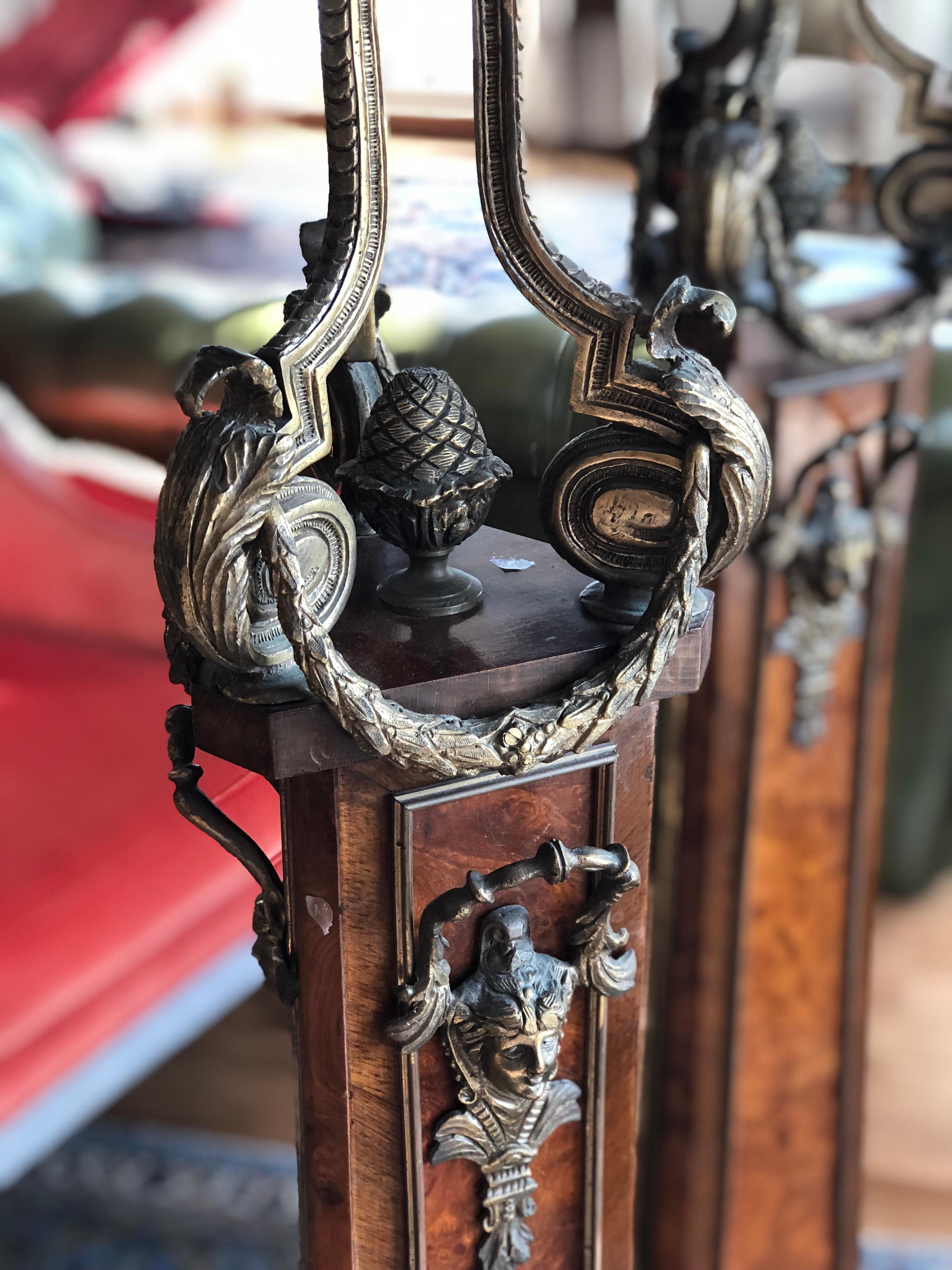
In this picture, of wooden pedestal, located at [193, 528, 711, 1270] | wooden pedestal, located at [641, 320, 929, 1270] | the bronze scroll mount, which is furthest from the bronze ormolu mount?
the bronze scroll mount

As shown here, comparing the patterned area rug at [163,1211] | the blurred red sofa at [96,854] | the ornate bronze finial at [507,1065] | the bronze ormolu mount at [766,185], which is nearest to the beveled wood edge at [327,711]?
the ornate bronze finial at [507,1065]

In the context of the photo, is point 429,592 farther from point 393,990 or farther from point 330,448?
point 393,990

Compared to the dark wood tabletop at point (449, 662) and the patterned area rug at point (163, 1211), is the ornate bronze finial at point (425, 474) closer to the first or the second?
the dark wood tabletop at point (449, 662)

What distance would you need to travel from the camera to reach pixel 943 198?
143 cm

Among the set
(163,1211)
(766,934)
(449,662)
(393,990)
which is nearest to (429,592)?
(449,662)

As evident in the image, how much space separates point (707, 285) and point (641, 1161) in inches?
43.1

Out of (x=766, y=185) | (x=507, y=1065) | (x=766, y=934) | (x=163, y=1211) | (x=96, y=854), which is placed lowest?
(x=163, y=1211)

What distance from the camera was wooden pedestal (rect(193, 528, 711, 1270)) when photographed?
579 millimetres

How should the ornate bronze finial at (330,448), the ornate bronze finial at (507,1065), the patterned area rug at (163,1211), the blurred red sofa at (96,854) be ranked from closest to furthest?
the ornate bronze finial at (330,448), the ornate bronze finial at (507,1065), the blurred red sofa at (96,854), the patterned area rug at (163,1211)

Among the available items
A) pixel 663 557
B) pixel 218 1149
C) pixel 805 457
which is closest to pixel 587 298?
pixel 663 557

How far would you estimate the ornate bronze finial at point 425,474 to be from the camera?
1.91 ft

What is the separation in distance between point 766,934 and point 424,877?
1.01m

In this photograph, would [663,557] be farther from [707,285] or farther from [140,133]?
[140,133]

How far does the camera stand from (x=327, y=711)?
0.54 metres
